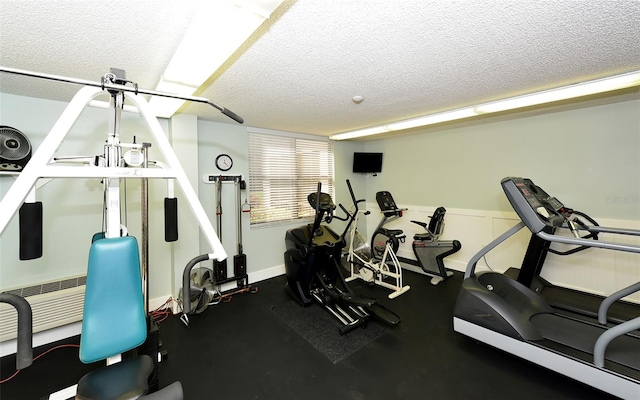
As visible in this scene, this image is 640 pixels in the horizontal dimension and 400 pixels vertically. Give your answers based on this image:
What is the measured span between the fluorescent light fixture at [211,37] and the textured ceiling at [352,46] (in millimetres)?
52

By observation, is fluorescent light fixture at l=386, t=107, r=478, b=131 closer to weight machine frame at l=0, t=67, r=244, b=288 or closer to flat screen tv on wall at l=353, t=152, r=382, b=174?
flat screen tv on wall at l=353, t=152, r=382, b=174

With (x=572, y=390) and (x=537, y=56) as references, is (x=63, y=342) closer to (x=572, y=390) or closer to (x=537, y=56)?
(x=572, y=390)

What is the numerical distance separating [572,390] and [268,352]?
2349 mm

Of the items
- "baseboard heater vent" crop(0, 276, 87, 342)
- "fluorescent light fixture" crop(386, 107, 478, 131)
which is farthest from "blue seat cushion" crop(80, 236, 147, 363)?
"fluorescent light fixture" crop(386, 107, 478, 131)

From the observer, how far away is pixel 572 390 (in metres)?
1.82

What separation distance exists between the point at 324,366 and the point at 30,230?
6.80 ft

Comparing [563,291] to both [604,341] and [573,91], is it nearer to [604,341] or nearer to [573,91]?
[604,341]

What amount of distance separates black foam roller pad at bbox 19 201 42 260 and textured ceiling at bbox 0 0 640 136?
976 mm

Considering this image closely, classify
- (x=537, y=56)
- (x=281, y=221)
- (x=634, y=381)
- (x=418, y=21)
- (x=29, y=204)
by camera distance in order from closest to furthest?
(x=29, y=204), (x=418, y=21), (x=634, y=381), (x=537, y=56), (x=281, y=221)

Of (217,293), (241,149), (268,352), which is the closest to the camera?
(268,352)

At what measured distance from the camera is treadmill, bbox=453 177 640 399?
5.49 ft

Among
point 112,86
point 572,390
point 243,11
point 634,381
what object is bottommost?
point 572,390

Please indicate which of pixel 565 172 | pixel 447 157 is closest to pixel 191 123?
pixel 447 157

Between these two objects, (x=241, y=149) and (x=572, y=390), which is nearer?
(x=572, y=390)
